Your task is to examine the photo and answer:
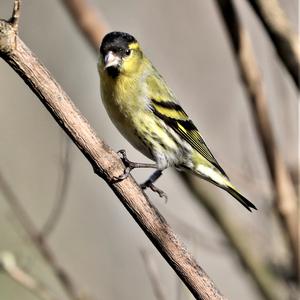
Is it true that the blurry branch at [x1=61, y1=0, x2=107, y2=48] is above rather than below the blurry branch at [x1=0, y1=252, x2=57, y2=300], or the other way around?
above

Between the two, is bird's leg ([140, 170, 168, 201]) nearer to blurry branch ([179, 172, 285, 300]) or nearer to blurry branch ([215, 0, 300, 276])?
blurry branch ([215, 0, 300, 276])

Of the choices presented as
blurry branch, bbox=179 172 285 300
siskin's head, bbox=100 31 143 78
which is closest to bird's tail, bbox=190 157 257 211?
blurry branch, bbox=179 172 285 300

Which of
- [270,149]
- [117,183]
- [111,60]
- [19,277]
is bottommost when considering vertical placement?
[19,277]

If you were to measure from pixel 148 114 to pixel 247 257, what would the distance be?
1127 mm

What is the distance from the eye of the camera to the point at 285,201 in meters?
4.01

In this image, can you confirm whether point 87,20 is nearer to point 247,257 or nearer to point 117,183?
point 247,257

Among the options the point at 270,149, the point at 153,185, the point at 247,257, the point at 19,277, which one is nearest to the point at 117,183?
the point at 153,185

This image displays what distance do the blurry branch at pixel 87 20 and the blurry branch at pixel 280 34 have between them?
138 centimetres

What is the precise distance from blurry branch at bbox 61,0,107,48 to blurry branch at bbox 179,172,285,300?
1248mm

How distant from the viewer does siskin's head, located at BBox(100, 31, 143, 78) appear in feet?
12.2

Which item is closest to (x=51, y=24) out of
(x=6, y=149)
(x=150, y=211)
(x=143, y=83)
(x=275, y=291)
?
(x=6, y=149)

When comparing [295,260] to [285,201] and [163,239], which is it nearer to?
[285,201]

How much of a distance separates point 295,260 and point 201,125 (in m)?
2.61

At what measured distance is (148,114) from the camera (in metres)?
3.81
